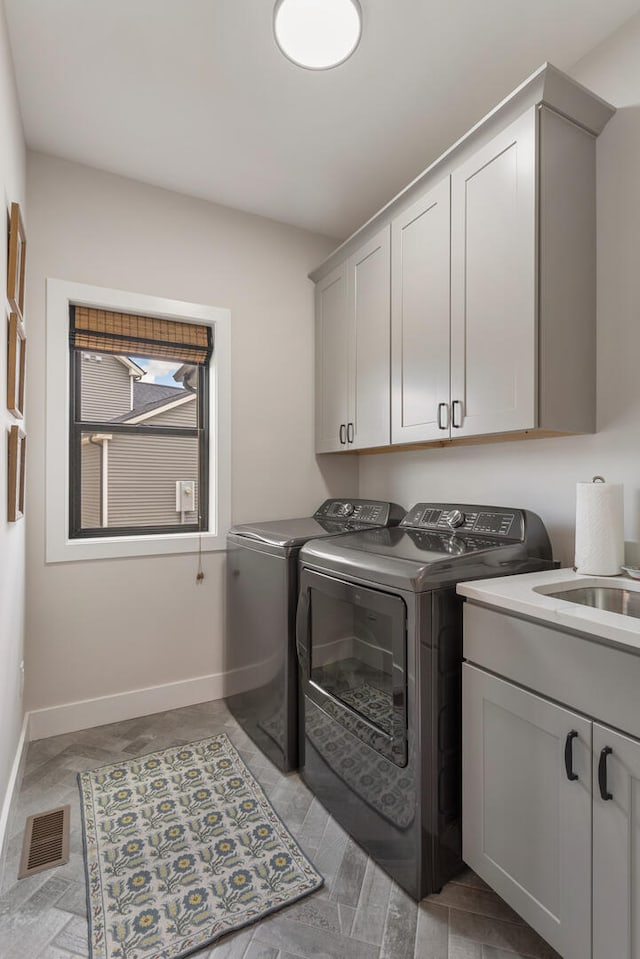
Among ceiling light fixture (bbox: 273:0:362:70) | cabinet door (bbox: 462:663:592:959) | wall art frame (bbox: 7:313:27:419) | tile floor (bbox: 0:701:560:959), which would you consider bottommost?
tile floor (bbox: 0:701:560:959)

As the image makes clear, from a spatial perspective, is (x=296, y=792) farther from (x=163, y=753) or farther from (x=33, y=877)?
(x=33, y=877)

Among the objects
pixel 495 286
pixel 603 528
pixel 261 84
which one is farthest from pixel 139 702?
pixel 261 84

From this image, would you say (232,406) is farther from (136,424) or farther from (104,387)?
(104,387)

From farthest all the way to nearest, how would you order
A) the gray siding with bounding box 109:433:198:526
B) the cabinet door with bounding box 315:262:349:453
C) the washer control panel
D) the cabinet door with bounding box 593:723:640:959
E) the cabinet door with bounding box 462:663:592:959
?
the cabinet door with bounding box 315:262:349:453 < the gray siding with bounding box 109:433:198:526 < the washer control panel < the cabinet door with bounding box 462:663:592:959 < the cabinet door with bounding box 593:723:640:959

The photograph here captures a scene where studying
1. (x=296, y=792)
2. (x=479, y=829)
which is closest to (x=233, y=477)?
(x=296, y=792)

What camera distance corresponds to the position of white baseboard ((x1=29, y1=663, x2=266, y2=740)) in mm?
2303

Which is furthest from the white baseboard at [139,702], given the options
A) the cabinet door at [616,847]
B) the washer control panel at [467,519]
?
the cabinet door at [616,847]

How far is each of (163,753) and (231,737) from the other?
12.3 inches

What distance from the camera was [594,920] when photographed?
106 cm

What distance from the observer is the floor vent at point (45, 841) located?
156 centimetres

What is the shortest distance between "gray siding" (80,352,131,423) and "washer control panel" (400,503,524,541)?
1.58m

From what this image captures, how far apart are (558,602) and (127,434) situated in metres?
2.18

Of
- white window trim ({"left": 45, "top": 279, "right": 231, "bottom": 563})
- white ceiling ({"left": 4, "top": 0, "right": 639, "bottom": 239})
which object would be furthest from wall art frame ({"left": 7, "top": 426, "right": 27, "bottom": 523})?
white ceiling ({"left": 4, "top": 0, "right": 639, "bottom": 239})

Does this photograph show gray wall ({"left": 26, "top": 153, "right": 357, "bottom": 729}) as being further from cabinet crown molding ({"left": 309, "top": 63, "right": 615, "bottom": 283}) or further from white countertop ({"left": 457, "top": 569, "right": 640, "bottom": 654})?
white countertop ({"left": 457, "top": 569, "right": 640, "bottom": 654})
